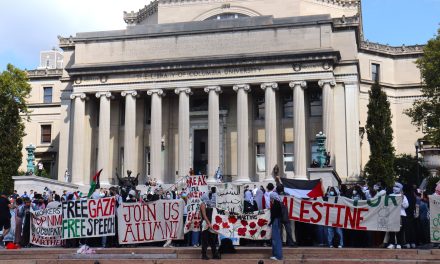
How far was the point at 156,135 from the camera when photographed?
4844 cm

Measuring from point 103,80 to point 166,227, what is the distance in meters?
30.7

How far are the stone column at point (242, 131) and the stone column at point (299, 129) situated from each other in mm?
3468

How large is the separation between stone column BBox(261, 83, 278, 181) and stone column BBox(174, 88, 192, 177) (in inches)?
232

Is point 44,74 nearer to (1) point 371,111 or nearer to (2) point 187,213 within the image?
(1) point 371,111

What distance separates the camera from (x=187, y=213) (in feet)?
71.0

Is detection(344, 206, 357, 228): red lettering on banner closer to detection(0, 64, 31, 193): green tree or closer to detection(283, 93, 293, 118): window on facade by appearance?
detection(283, 93, 293, 118): window on facade

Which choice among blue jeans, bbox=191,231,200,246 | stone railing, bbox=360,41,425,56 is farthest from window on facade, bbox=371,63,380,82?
blue jeans, bbox=191,231,200,246

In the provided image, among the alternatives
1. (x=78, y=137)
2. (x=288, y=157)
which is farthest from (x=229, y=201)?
(x=78, y=137)

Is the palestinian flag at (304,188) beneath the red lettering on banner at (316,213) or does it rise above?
above

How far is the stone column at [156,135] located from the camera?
4803cm

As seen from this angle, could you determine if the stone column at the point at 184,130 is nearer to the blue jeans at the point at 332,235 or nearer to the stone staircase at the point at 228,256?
the stone staircase at the point at 228,256

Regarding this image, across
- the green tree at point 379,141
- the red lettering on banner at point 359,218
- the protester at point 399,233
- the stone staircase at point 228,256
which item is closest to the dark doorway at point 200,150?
the green tree at point 379,141

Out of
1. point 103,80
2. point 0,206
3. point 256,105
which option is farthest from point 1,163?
point 0,206

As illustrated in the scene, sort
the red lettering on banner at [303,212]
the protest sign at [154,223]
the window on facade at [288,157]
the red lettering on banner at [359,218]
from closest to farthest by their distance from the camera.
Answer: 1. the red lettering on banner at [359,218]
2. the red lettering on banner at [303,212]
3. the protest sign at [154,223]
4. the window on facade at [288,157]
